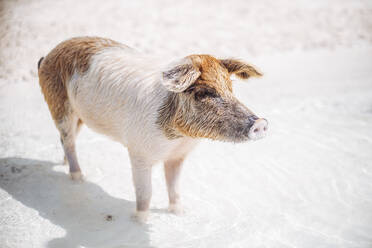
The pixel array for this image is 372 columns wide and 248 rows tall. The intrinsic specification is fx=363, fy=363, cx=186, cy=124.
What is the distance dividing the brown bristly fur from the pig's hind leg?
0.26 ft

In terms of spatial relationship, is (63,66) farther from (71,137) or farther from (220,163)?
(220,163)

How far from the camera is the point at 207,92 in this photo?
117 inches

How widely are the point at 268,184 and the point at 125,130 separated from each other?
2027 millimetres

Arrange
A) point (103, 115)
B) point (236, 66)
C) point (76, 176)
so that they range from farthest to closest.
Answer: point (76, 176) → point (103, 115) → point (236, 66)

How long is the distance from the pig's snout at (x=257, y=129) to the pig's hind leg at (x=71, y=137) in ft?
7.42

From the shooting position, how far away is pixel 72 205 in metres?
4.14

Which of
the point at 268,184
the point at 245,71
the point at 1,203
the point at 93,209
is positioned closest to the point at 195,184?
the point at 268,184

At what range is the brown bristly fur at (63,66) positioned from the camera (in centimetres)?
384

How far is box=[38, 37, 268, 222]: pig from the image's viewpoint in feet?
9.57

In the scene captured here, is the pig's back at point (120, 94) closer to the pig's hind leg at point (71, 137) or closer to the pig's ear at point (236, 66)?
the pig's hind leg at point (71, 137)

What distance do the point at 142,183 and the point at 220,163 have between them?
168cm

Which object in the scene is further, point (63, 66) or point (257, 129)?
point (63, 66)

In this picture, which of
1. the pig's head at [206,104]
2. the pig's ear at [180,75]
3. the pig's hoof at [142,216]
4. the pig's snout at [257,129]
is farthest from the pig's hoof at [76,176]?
the pig's snout at [257,129]

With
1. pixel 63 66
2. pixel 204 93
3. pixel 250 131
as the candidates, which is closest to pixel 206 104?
pixel 204 93
